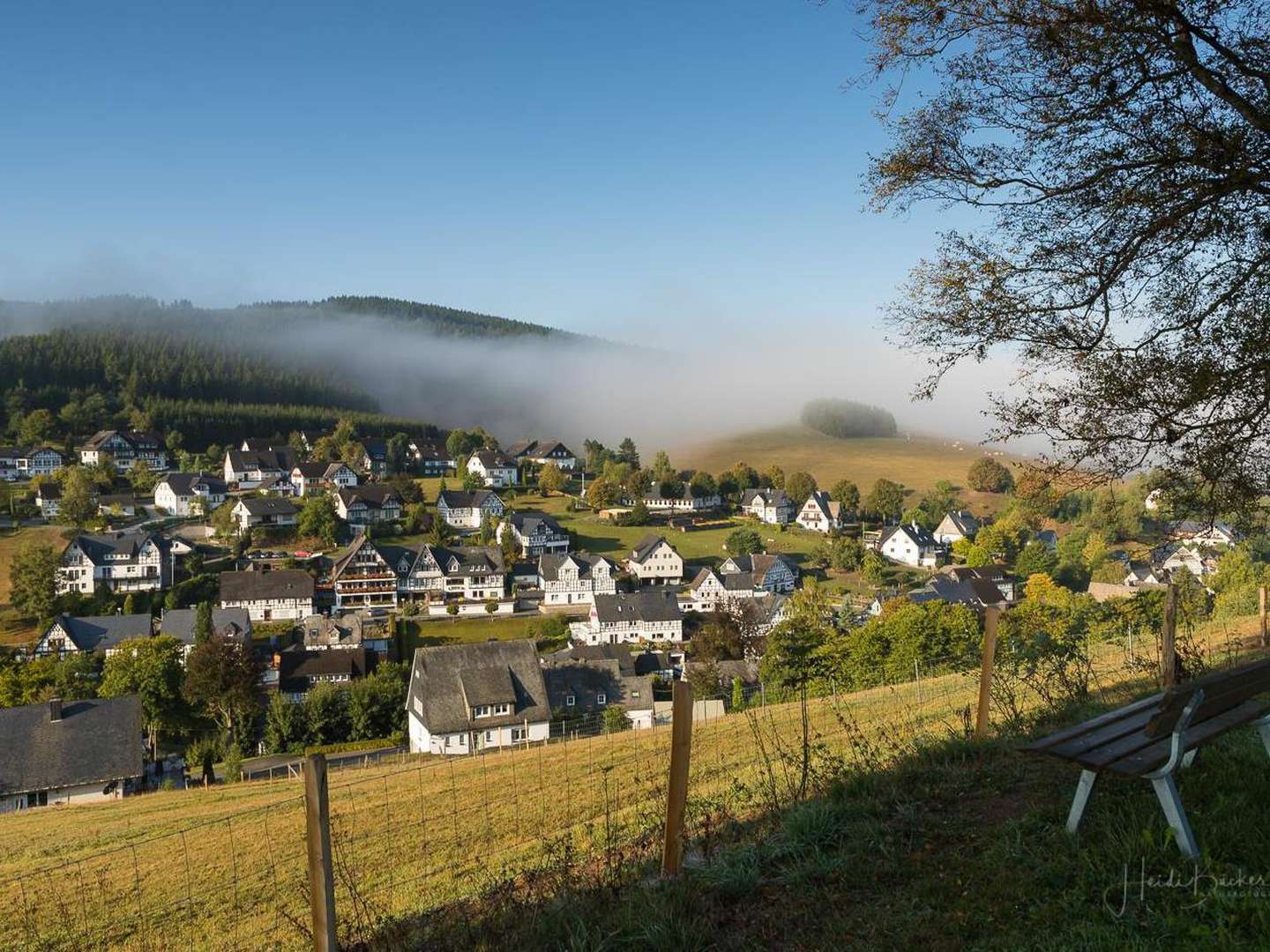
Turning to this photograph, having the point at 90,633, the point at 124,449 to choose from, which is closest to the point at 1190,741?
the point at 90,633

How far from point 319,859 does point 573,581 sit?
6148 centimetres

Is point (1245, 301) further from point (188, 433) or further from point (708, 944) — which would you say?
point (188, 433)

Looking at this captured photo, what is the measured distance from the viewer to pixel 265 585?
5881cm

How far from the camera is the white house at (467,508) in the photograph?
275ft

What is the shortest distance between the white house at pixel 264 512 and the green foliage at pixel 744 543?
1631 inches

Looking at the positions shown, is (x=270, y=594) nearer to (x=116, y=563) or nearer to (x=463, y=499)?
(x=116, y=563)

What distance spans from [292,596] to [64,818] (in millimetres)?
40268

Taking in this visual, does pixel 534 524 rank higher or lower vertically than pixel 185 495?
lower

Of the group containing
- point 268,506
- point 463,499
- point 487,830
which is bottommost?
point 463,499

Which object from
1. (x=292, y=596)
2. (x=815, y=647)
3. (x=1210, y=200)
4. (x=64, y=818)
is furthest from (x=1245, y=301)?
(x=292, y=596)

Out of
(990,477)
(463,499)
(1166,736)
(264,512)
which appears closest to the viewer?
(1166,736)

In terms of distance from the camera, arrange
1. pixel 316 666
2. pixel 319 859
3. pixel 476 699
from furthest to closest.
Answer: pixel 316 666, pixel 476 699, pixel 319 859

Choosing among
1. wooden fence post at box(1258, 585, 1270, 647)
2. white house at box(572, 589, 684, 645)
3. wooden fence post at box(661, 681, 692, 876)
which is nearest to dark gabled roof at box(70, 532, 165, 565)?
white house at box(572, 589, 684, 645)

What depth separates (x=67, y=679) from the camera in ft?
132
